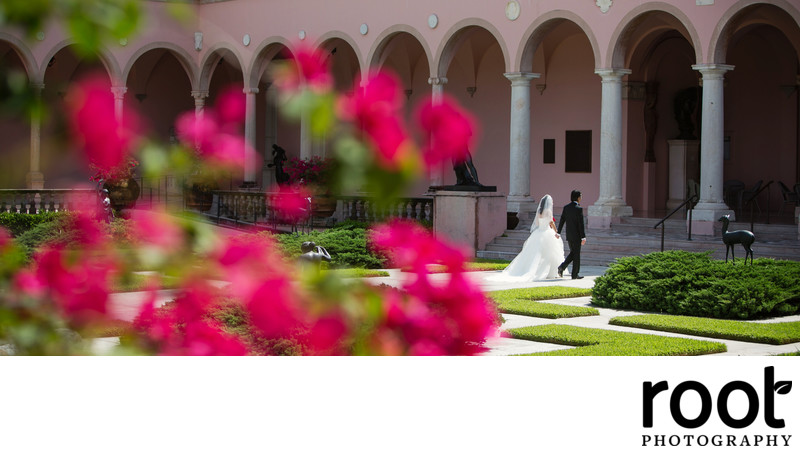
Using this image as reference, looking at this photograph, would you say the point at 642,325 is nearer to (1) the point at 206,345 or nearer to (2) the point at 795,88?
(1) the point at 206,345

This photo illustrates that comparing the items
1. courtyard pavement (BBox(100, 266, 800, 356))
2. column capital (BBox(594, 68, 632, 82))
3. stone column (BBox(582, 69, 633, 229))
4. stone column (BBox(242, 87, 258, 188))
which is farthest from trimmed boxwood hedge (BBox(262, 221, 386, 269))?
stone column (BBox(242, 87, 258, 188))

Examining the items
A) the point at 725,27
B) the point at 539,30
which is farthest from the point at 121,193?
the point at 725,27

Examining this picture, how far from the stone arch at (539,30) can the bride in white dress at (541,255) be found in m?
6.90

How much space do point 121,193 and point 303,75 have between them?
82.7 ft

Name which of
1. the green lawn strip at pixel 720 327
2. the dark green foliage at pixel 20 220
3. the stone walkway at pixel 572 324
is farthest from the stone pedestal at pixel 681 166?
the green lawn strip at pixel 720 327

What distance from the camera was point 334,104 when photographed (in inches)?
75.1

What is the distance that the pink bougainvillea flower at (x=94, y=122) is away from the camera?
180 centimetres

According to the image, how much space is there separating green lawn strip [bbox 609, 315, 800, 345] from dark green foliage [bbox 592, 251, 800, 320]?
429 millimetres

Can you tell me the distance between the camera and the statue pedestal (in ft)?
74.0

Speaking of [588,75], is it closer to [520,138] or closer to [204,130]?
[520,138]

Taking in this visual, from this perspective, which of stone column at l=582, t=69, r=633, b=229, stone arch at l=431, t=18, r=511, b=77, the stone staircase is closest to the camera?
the stone staircase

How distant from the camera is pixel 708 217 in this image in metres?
21.2

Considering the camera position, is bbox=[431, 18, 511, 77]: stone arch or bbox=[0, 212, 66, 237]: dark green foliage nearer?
bbox=[0, 212, 66, 237]: dark green foliage

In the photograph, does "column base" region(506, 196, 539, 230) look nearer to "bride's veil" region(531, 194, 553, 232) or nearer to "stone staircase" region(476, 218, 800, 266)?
"stone staircase" region(476, 218, 800, 266)
